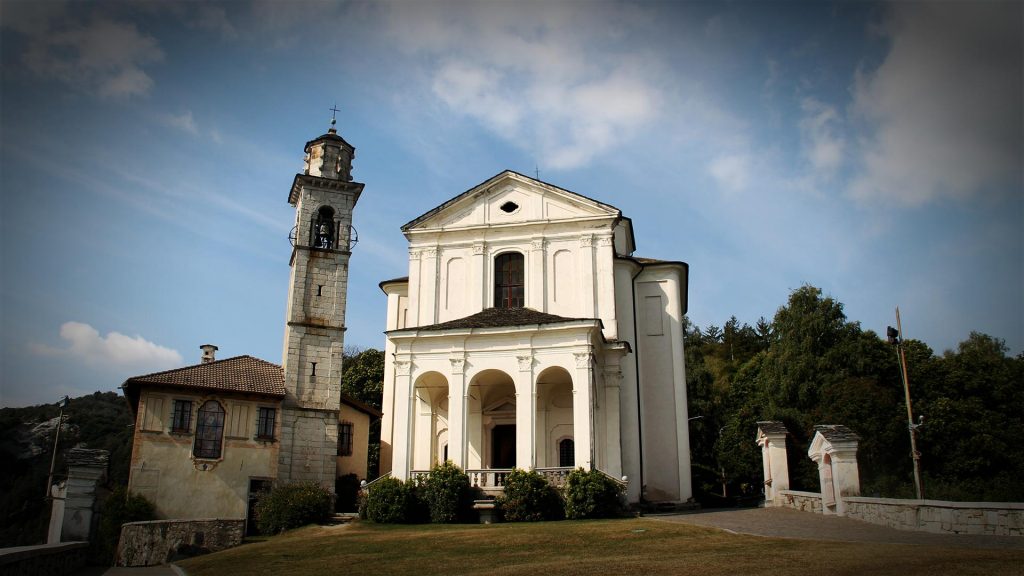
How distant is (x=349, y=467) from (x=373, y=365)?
1822 cm

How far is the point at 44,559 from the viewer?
45.2ft

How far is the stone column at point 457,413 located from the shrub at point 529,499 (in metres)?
2.15

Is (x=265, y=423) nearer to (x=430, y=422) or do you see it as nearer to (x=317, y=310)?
(x=317, y=310)

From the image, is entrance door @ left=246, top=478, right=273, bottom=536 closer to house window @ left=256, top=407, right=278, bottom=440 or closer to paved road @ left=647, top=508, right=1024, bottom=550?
house window @ left=256, top=407, right=278, bottom=440

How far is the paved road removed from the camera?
12.4 metres

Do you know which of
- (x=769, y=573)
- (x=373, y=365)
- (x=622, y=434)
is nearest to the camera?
(x=769, y=573)

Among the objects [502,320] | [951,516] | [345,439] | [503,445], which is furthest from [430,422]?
[951,516]

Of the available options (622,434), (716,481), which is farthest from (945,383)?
(622,434)

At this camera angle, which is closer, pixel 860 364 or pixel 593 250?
pixel 593 250

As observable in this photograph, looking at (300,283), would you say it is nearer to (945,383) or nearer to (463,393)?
(463,393)

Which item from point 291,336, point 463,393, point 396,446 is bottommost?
point 396,446

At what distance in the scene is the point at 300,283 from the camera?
29.7m

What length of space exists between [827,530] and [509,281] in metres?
17.2

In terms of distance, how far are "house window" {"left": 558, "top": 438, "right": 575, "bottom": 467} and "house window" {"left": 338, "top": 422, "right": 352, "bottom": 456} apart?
32.2 feet
